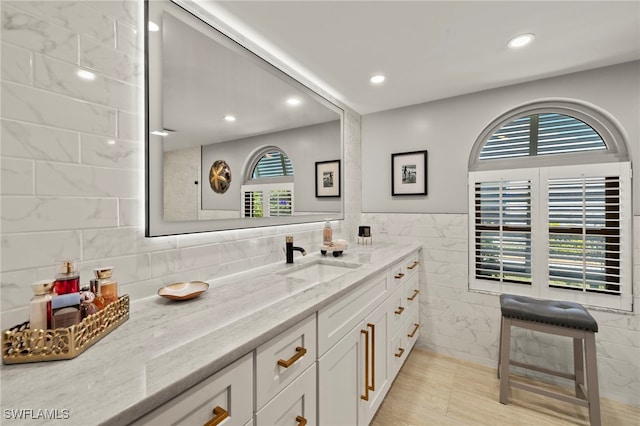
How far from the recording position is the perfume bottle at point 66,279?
793 millimetres

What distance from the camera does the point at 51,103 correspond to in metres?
0.89

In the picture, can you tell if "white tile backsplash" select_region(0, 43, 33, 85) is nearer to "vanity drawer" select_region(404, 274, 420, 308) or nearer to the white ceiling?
the white ceiling

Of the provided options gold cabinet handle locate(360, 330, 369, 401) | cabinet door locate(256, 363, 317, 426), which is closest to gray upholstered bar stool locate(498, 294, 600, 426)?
gold cabinet handle locate(360, 330, 369, 401)

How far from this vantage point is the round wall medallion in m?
1.48

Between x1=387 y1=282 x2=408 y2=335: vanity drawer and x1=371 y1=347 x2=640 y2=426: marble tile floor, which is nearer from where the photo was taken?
x1=371 y1=347 x2=640 y2=426: marble tile floor

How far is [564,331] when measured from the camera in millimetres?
1763

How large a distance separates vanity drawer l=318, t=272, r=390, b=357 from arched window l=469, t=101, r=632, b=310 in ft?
4.41

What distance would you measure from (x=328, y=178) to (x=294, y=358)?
1.74m

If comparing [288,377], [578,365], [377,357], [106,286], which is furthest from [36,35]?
[578,365]

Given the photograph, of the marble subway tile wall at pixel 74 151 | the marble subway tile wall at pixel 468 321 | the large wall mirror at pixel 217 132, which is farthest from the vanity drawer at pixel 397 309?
the marble subway tile wall at pixel 74 151

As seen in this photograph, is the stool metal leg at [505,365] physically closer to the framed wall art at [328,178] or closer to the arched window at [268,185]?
the framed wall art at [328,178]

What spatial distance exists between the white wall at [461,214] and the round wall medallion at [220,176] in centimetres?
182

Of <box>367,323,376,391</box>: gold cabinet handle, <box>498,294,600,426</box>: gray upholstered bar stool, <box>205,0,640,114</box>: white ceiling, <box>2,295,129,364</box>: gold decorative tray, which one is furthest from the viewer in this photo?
<box>498,294,600,426</box>: gray upholstered bar stool

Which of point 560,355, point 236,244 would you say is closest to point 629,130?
point 560,355
